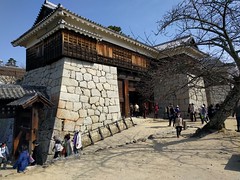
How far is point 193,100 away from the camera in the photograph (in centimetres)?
1909

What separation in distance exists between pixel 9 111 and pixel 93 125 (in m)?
4.65

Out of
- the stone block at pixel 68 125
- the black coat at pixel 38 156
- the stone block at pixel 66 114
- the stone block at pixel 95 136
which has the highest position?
the stone block at pixel 66 114

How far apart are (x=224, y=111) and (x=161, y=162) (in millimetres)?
4766

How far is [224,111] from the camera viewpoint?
9773 mm

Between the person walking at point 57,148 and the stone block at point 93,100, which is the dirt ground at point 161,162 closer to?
the person walking at point 57,148

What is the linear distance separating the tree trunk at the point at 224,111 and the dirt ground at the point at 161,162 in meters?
0.36

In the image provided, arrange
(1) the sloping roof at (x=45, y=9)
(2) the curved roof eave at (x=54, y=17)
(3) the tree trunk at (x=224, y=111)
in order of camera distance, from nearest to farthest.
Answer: (3) the tree trunk at (x=224, y=111) → (2) the curved roof eave at (x=54, y=17) → (1) the sloping roof at (x=45, y=9)

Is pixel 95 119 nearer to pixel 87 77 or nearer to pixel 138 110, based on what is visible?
pixel 87 77

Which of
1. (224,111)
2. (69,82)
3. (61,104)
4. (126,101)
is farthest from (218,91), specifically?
(61,104)

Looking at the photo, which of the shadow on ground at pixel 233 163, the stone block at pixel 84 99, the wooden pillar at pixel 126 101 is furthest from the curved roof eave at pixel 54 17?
the shadow on ground at pixel 233 163

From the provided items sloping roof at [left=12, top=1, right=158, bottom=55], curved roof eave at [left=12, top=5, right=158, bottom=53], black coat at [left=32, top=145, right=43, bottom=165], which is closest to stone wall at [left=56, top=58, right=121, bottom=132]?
black coat at [left=32, top=145, right=43, bottom=165]

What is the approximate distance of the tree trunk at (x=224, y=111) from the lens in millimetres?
9422

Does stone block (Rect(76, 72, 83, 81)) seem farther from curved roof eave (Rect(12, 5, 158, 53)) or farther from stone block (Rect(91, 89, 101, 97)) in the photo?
curved roof eave (Rect(12, 5, 158, 53))

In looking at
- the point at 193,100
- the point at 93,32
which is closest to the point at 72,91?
the point at 93,32
